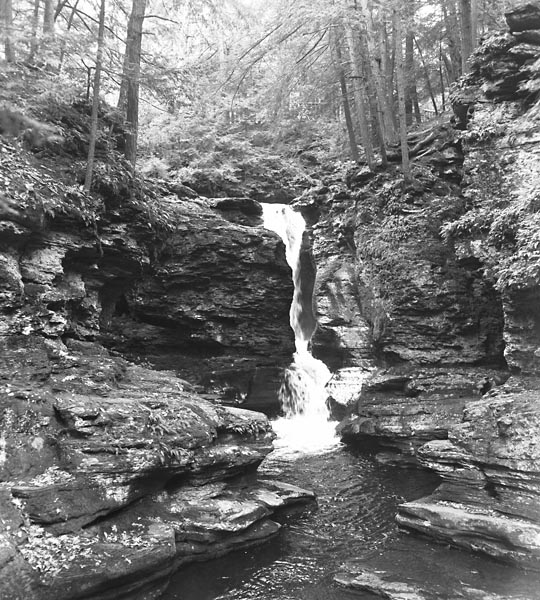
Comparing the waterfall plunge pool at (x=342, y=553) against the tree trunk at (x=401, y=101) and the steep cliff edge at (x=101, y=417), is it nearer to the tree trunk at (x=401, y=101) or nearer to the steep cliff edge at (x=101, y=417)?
the steep cliff edge at (x=101, y=417)

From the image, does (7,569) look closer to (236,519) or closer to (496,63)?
(236,519)

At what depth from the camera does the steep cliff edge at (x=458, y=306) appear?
6.62 meters

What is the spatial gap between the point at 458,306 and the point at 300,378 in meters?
4.87

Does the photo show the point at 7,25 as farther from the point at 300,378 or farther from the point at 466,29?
the point at 466,29

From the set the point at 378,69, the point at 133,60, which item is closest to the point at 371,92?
the point at 378,69

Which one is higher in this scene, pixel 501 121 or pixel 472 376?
pixel 501 121

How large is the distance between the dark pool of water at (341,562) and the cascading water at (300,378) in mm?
3357

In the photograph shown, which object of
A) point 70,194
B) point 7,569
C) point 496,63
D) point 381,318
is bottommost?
point 7,569

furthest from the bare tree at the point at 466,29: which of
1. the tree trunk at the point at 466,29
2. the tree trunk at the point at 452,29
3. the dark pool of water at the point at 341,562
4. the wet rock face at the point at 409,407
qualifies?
the dark pool of water at the point at 341,562

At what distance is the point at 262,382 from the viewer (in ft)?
44.9

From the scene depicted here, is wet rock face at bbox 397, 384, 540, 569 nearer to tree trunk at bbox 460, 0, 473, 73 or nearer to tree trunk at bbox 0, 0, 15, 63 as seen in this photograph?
tree trunk at bbox 0, 0, 15, 63

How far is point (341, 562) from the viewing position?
579 cm

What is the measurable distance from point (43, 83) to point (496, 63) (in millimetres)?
9956

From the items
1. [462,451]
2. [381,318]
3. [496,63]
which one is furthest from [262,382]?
[496,63]
